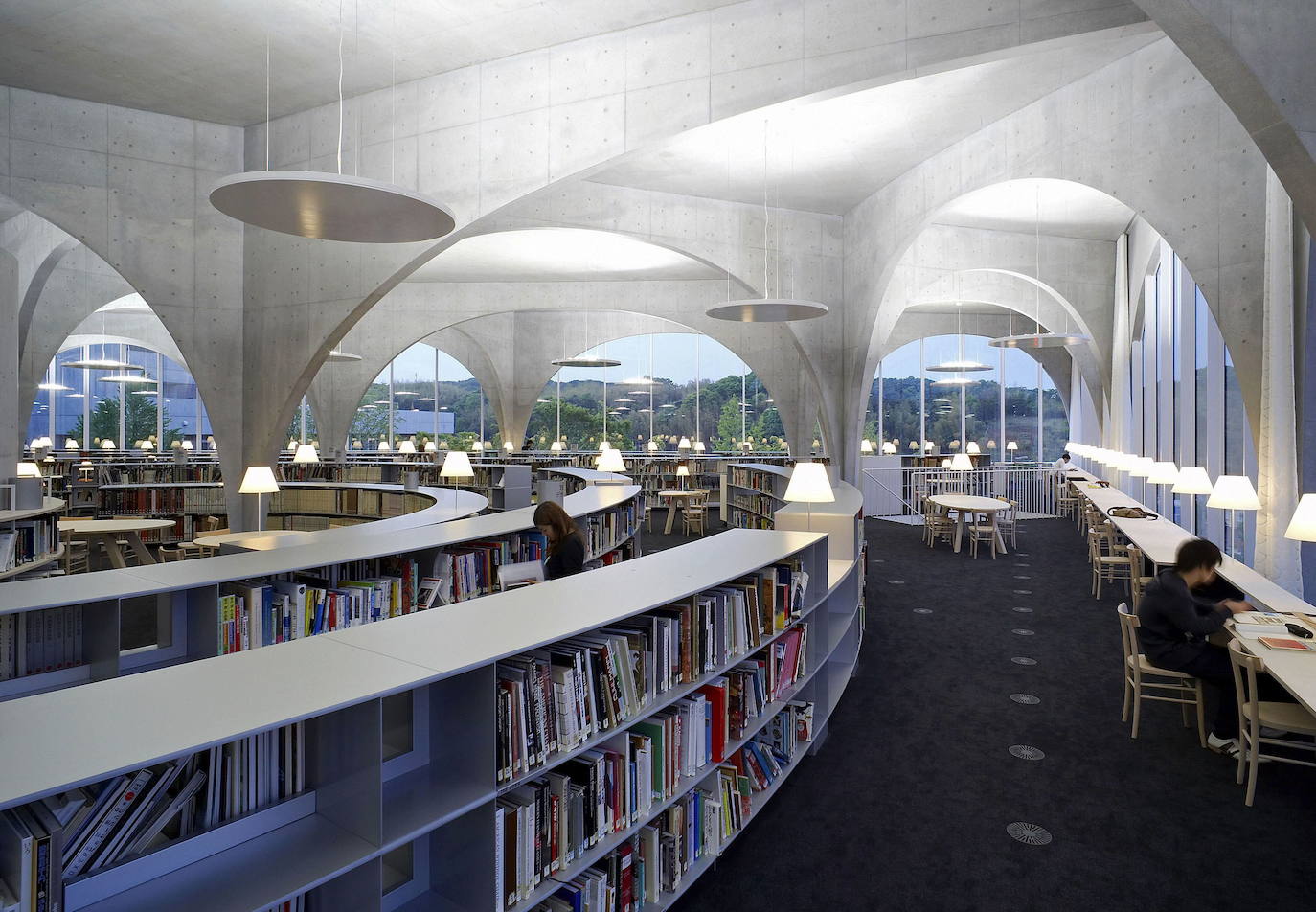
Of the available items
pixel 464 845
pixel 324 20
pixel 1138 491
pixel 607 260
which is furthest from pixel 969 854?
pixel 607 260

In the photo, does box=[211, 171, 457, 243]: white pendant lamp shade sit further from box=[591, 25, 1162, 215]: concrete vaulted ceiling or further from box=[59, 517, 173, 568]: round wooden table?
box=[59, 517, 173, 568]: round wooden table

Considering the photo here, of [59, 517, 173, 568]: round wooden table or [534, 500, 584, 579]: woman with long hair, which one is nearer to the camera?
[534, 500, 584, 579]: woman with long hair

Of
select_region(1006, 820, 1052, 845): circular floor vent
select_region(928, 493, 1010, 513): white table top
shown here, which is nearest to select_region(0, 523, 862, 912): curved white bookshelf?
select_region(1006, 820, 1052, 845): circular floor vent

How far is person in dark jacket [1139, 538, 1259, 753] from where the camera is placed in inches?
181

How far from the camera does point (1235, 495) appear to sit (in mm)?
5871

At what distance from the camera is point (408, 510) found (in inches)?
333

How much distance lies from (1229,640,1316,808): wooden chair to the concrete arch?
3020 mm

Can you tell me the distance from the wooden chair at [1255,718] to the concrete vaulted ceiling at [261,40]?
5.81 metres

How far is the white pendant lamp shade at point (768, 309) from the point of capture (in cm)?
795

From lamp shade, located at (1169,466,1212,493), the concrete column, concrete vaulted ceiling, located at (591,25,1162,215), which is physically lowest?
lamp shade, located at (1169,466,1212,493)

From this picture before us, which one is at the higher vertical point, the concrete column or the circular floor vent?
the concrete column

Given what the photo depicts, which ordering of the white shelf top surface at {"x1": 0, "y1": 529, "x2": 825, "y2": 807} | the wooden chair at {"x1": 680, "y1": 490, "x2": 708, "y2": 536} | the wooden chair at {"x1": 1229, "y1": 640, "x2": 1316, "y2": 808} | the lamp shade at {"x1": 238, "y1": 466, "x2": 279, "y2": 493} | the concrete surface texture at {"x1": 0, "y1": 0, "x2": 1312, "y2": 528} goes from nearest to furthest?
the white shelf top surface at {"x1": 0, "y1": 529, "x2": 825, "y2": 807}, the wooden chair at {"x1": 1229, "y1": 640, "x2": 1316, "y2": 808}, the concrete surface texture at {"x1": 0, "y1": 0, "x2": 1312, "y2": 528}, the lamp shade at {"x1": 238, "y1": 466, "x2": 279, "y2": 493}, the wooden chair at {"x1": 680, "y1": 490, "x2": 708, "y2": 536}

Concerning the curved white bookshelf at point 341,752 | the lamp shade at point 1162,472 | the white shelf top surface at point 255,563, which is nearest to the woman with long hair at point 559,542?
the white shelf top surface at point 255,563

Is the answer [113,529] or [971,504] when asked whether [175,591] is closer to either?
[113,529]
